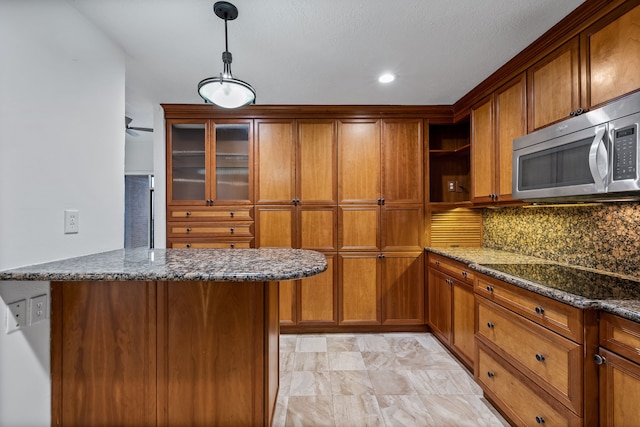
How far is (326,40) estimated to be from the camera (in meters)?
1.83

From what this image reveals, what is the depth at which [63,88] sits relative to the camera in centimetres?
142

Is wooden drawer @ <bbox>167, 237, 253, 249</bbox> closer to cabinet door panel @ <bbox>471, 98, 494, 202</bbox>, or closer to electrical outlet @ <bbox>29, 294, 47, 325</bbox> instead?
electrical outlet @ <bbox>29, 294, 47, 325</bbox>

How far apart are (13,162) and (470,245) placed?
11.3 feet

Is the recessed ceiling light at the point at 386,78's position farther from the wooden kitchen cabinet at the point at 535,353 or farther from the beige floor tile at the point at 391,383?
the beige floor tile at the point at 391,383

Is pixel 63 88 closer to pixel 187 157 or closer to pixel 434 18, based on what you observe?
pixel 187 157

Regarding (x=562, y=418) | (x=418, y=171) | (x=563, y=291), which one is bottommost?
(x=562, y=418)

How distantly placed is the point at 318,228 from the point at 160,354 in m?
1.88

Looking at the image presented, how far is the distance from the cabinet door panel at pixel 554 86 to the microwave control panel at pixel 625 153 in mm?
452

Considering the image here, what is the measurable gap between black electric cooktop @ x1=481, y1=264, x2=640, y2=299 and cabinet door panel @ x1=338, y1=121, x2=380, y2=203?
4.59ft

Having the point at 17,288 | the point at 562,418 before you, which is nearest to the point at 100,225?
the point at 17,288

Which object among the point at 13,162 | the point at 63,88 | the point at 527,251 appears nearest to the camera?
the point at 13,162

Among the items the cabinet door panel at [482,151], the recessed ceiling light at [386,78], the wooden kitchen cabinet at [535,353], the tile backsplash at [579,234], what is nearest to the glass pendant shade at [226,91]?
the recessed ceiling light at [386,78]

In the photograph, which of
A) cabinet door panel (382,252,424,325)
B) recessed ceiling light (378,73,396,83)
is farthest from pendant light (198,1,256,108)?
cabinet door panel (382,252,424,325)

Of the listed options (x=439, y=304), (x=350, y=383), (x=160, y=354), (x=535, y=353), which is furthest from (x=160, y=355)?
(x=439, y=304)
